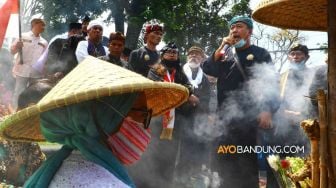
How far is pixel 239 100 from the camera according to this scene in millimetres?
5707

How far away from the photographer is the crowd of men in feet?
18.2

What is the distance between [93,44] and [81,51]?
19 cm

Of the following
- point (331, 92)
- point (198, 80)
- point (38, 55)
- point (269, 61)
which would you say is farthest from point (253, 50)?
point (38, 55)

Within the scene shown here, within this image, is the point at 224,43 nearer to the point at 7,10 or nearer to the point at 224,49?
the point at 224,49

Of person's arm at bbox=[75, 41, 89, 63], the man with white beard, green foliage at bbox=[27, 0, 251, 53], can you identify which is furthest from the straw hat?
green foliage at bbox=[27, 0, 251, 53]

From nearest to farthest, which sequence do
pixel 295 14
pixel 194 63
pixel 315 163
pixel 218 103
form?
pixel 315 163, pixel 295 14, pixel 218 103, pixel 194 63

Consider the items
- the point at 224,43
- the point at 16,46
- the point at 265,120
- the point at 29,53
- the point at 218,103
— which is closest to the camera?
the point at 265,120

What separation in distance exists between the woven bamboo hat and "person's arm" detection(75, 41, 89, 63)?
305 centimetres

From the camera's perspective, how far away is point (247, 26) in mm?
5500

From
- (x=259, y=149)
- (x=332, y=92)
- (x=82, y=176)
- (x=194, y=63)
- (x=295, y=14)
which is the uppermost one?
(x=295, y=14)

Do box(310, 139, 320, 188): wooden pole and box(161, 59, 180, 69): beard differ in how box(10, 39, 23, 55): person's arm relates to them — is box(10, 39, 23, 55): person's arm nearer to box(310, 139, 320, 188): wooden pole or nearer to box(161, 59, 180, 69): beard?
box(161, 59, 180, 69): beard

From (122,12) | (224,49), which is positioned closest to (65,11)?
(122,12)

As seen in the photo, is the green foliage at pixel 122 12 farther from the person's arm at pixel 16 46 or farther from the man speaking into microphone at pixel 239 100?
the man speaking into microphone at pixel 239 100

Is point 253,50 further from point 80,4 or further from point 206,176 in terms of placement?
point 80,4
